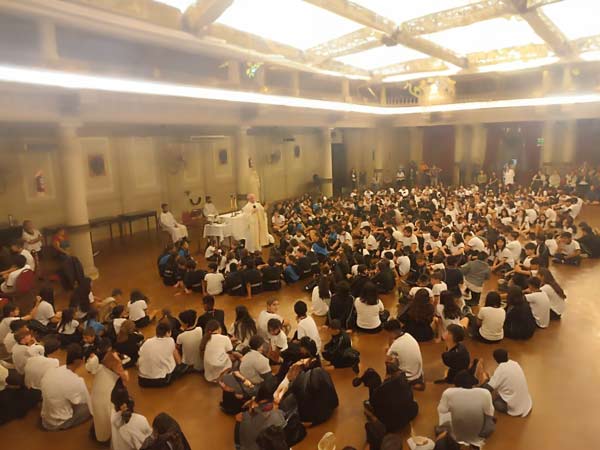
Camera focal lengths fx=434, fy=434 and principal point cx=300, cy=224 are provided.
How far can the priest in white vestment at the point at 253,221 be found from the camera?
11.9 m

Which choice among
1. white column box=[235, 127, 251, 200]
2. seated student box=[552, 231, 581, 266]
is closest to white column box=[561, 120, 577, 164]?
seated student box=[552, 231, 581, 266]

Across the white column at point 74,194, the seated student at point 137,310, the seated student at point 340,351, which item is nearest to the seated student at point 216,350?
the seated student at point 340,351

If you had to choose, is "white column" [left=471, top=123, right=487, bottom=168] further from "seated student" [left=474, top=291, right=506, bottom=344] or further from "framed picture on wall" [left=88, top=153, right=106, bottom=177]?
"seated student" [left=474, top=291, right=506, bottom=344]

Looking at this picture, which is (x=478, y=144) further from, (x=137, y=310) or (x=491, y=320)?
(x=137, y=310)

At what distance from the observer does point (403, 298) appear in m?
8.00

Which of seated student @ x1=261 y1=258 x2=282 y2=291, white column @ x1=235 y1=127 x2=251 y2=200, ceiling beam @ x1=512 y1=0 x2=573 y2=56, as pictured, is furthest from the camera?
white column @ x1=235 y1=127 x2=251 y2=200

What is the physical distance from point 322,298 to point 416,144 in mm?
20263

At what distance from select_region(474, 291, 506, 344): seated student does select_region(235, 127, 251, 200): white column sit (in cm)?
964

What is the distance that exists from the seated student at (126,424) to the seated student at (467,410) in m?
2.95

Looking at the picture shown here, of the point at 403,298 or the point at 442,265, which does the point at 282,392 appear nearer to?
the point at 403,298

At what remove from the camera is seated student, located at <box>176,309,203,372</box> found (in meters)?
6.00

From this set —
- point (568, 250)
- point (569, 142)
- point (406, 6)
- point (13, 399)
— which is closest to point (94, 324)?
point (13, 399)

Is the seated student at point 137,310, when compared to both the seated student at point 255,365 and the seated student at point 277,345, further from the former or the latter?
the seated student at point 255,365

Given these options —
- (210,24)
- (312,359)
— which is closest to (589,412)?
(312,359)
